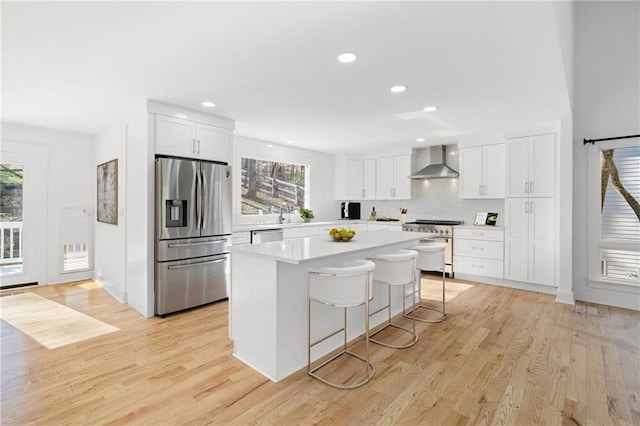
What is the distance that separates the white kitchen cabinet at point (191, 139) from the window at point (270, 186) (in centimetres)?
127

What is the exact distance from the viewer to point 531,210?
4.58 meters

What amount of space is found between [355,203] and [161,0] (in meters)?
5.74

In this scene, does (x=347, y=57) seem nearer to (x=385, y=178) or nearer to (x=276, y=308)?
(x=276, y=308)

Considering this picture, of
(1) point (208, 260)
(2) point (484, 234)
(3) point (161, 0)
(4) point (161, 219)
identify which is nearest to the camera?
(3) point (161, 0)

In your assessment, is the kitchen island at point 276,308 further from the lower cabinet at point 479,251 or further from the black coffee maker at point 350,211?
the black coffee maker at point 350,211

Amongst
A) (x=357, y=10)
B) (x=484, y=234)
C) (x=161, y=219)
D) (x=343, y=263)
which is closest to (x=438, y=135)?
(x=484, y=234)

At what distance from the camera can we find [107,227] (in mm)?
4562

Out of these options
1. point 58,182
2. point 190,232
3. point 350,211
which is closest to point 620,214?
point 350,211

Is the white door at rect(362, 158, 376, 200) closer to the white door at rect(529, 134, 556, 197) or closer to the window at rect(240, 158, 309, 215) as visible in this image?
the window at rect(240, 158, 309, 215)

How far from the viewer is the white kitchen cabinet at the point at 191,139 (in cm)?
355

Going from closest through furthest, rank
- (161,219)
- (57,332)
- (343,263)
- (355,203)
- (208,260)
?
(343,263) < (57,332) < (161,219) < (208,260) < (355,203)

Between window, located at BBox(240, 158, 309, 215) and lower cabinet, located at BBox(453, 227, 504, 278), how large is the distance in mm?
3005

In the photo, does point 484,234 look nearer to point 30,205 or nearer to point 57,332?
point 57,332

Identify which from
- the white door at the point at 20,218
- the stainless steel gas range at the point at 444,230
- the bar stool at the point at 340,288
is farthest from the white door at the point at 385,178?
the white door at the point at 20,218
